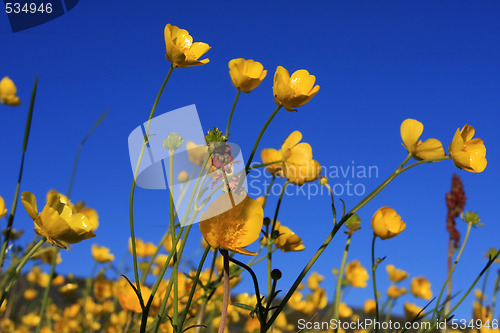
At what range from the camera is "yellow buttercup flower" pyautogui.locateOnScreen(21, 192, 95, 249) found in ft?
2.20

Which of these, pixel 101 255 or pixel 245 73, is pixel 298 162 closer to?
pixel 245 73

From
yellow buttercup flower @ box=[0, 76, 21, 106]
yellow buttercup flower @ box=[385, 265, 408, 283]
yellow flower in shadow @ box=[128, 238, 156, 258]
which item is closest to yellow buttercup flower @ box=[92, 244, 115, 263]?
yellow flower in shadow @ box=[128, 238, 156, 258]

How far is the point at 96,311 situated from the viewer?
2414 millimetres

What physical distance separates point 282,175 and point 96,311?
178 centimetres

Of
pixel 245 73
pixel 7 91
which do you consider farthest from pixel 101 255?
pixel 245 73

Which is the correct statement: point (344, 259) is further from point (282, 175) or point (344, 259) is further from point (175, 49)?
point (175, 49)

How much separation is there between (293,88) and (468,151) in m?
0.39

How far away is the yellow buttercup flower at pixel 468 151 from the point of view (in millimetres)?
887

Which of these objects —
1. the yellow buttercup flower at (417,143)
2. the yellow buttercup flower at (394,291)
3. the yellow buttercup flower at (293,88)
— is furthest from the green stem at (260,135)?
the yellow buttercup flower at (394,291)

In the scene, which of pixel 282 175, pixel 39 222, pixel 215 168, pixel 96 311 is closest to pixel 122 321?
pixel 96 311

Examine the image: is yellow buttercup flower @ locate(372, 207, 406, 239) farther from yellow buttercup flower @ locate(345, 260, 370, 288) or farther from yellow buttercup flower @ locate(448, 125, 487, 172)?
yellow buttercup flower @ locate(345, 260, 370, 288)

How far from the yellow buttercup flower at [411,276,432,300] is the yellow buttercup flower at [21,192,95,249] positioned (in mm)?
2207

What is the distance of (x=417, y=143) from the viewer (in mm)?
901

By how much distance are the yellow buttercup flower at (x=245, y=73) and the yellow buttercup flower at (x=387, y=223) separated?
468 millimetres
